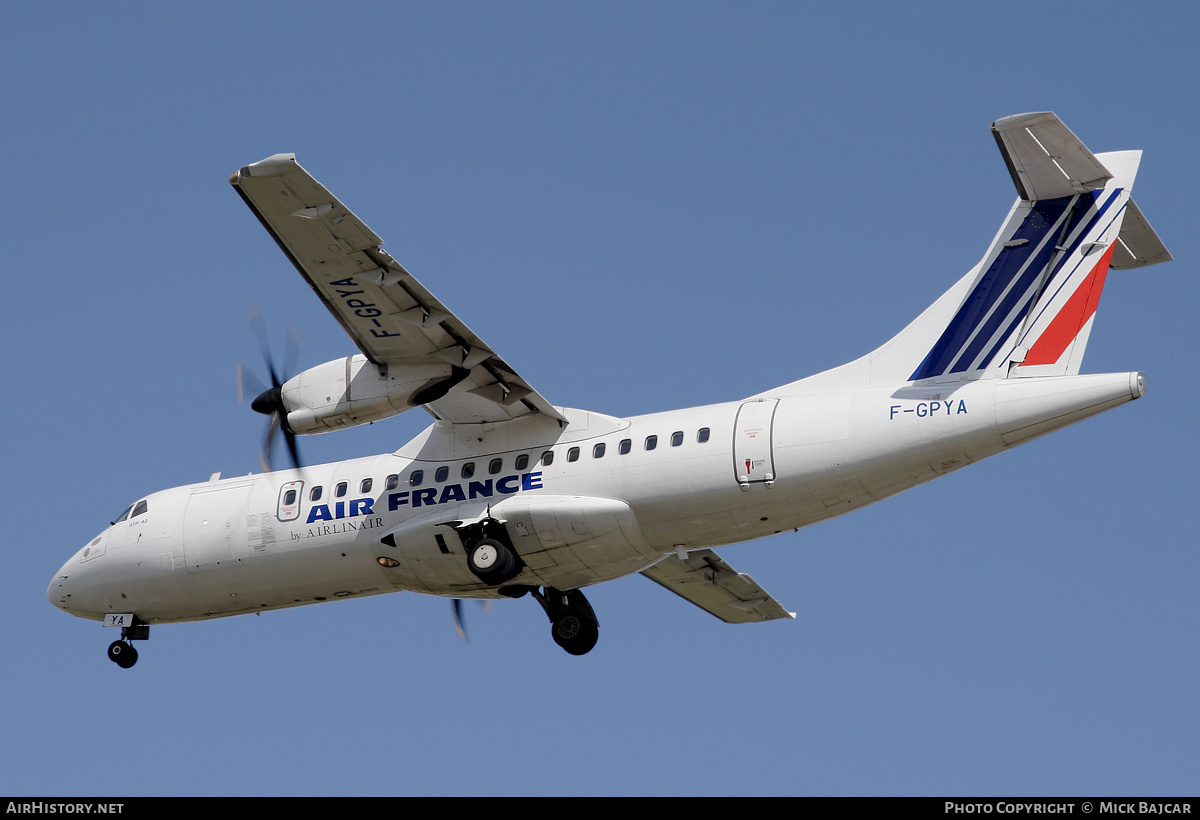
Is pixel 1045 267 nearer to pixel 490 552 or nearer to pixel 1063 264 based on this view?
pixel 1063 264

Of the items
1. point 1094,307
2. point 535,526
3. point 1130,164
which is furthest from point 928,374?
point 535,526

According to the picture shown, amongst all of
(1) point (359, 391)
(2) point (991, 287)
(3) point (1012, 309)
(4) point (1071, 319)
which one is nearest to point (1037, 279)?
(3) point (1012, 309)

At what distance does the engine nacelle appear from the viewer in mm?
19203

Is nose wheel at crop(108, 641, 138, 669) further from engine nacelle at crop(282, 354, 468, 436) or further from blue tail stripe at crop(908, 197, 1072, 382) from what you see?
blue tail stripe at crop(908, 197, 1072, 382)

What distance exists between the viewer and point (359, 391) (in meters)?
19.2

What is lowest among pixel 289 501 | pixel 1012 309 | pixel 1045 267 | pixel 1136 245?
pixel 289 501

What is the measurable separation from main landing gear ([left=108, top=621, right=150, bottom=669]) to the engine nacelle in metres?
5.11

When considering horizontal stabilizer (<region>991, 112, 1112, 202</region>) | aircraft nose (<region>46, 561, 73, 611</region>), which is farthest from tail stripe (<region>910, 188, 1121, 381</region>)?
aircraft nose (<region>46, 561, 73, 611</region>)

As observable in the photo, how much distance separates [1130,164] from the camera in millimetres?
17344

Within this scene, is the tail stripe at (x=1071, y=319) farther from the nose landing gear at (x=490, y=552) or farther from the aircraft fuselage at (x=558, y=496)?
the nose landing gear at (x=490, y=552)

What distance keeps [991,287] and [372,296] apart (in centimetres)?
794
